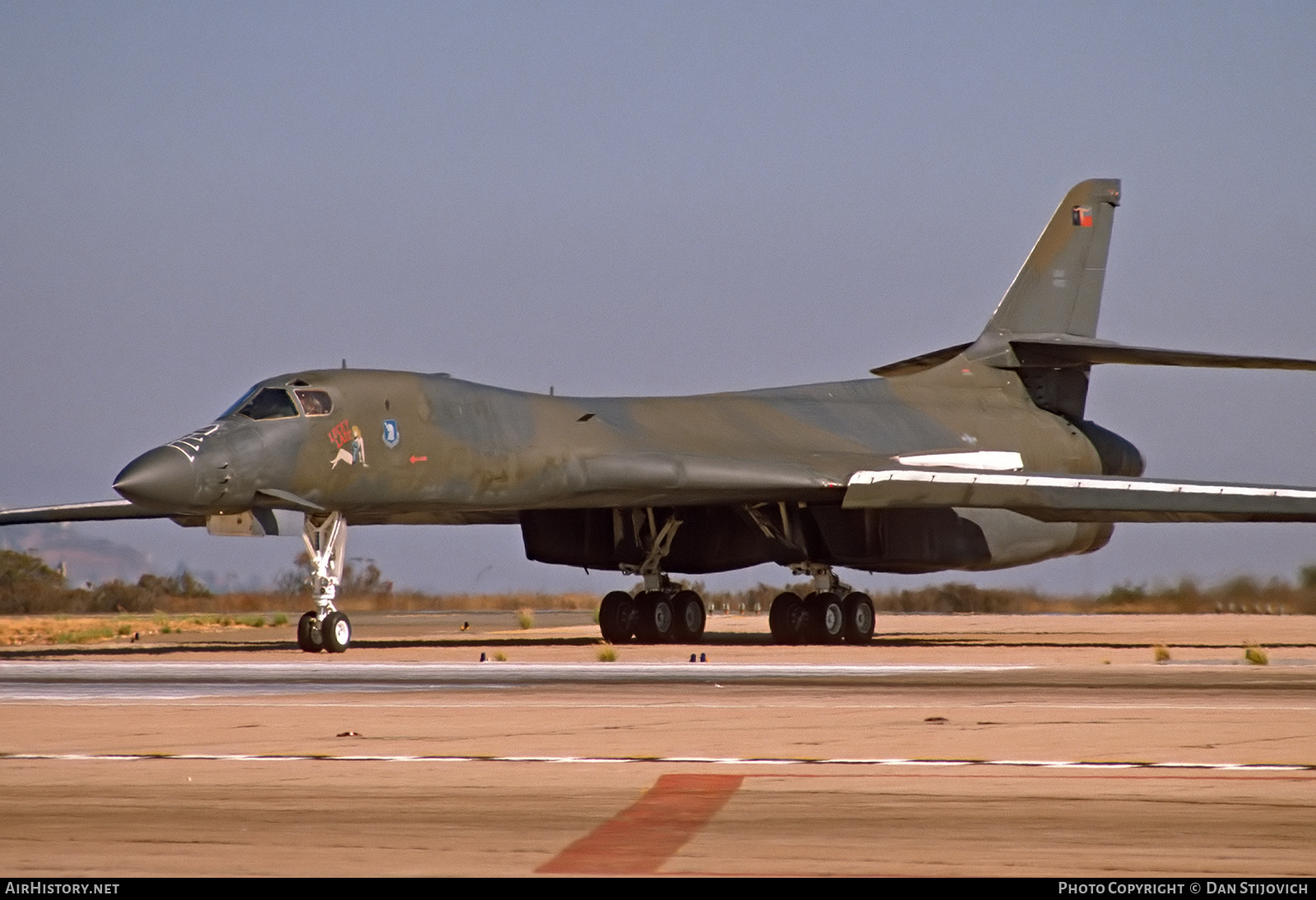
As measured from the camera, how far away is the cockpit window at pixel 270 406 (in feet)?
71.7

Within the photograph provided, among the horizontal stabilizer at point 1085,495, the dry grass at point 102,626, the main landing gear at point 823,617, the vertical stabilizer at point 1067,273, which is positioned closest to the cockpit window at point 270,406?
the horizontal stabilizer at point 1085,495

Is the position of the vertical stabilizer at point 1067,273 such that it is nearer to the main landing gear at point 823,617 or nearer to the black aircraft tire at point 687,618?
the main landing gear at point 823,617

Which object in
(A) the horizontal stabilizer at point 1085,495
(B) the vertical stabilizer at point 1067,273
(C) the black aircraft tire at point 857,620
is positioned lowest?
(C) the black aircraft tire at point 857,620

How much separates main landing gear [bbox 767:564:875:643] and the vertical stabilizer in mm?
7205

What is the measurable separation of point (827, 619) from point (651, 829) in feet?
64.4

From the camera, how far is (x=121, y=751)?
10383mm

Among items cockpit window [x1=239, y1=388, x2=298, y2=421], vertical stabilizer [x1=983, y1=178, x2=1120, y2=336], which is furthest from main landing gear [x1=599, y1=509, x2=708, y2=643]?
vertical stabilizer [x1=983, y1=178, x2=1120, y2=336]

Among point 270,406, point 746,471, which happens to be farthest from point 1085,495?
point 270,406

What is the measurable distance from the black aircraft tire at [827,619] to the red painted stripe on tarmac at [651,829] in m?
17.8

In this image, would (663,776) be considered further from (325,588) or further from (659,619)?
(659,619)

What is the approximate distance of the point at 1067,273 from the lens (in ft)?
108

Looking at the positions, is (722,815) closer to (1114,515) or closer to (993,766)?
(993,766)

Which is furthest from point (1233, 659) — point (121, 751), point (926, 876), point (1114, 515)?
point (926, 876)

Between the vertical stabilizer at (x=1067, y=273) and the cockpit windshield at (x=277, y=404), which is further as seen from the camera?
the vertical stabilizer at (x=1067, y=273)
